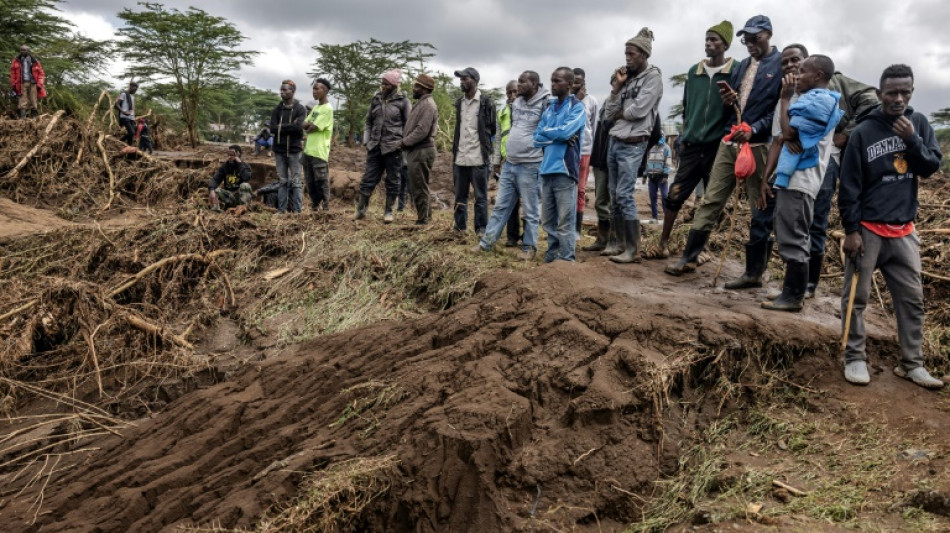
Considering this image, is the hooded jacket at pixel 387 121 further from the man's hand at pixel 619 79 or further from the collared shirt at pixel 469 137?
the man's hand at pixel 619 79

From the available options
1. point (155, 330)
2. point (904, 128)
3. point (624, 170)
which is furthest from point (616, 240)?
point (155, 330)

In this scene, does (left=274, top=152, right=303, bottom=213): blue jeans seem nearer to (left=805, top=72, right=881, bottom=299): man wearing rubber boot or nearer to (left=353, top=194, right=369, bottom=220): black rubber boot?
(left=353, top=194, right=369, bottom=220): black rubber boot

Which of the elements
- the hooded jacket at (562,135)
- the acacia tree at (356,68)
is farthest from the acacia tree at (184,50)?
the hooded jacket at (562,135)

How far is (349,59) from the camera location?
16781 millimetres

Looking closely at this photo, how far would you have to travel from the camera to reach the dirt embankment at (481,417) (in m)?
3.05

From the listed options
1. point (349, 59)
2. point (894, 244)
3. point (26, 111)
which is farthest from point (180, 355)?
point (349, 59)

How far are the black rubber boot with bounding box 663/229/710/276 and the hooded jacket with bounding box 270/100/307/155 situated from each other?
5.19 metres

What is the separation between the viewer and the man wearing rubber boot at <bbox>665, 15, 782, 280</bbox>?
14.8 ft

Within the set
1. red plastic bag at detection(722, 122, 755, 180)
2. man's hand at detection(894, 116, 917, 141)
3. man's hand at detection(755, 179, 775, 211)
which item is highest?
man's hand at detection(894, 116, 917, 141)

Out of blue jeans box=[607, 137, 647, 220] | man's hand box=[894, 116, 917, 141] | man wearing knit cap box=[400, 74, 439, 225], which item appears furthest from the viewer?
man wearing knit cap box=[400, 74, 439, 225]

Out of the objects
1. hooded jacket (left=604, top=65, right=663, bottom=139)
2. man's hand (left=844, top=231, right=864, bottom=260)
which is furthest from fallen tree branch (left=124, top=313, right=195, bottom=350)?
man's hand (left=844, top=231, right=864, bottom=260)

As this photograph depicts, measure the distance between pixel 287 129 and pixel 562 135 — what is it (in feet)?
13.8

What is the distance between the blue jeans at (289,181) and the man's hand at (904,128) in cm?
673

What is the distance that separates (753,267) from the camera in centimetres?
475
